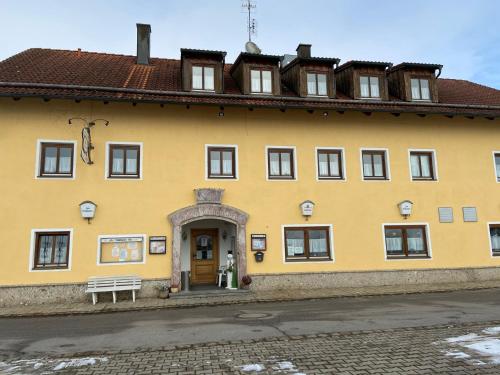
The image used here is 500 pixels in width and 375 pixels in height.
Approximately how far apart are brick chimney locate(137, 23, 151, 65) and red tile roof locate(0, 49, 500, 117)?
0.33m

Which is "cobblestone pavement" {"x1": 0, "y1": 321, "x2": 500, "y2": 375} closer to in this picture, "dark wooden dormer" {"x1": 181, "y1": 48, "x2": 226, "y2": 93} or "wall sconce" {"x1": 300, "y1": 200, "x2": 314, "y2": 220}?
"wall sconce" {"x1": 300, "y1": 200, "x2": 314, "y2": 220}

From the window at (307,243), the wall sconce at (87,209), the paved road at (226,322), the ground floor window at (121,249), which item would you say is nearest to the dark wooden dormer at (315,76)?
the window at (307,243)

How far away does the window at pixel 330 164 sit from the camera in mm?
14414

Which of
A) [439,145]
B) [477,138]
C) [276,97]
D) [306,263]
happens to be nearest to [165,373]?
[306,263]

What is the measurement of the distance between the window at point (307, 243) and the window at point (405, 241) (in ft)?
7.75

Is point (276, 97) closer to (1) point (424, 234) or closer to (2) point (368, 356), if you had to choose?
(1) point (424, 234)

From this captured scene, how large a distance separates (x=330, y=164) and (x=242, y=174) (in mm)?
3374

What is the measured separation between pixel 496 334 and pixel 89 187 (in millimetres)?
11424

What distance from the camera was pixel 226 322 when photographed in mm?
8969

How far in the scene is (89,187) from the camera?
496 inches

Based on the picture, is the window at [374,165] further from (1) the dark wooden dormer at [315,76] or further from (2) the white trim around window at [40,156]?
(2) the white trim around window at [40,156]

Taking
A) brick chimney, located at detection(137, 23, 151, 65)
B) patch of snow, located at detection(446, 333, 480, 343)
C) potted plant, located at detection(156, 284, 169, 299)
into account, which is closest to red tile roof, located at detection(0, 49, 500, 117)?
brick chimney, located at detection(137, 23, 151, 65)

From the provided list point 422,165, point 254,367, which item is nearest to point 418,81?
point 422,165

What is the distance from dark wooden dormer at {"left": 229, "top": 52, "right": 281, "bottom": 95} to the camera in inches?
572
